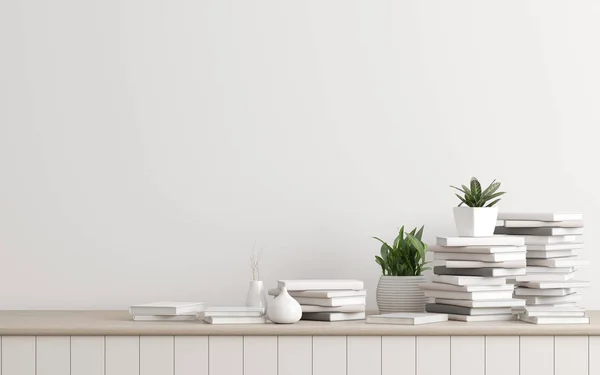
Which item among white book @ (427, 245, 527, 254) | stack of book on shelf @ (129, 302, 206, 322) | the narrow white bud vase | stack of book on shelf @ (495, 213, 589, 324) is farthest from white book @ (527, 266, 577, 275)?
stack of book on shelf @ (129, 302, 206, 322)

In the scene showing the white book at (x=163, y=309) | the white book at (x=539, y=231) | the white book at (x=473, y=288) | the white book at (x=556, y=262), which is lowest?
the white book at (x=163, y=309)

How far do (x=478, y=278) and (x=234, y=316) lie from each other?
0.76m

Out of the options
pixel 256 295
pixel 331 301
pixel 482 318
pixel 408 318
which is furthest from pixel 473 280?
pixel 256 295

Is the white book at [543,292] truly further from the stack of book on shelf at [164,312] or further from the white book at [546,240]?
the stack of book on shelf at [164,312]

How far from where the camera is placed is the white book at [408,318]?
2.46 meters

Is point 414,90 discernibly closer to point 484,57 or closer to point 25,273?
point 484,57

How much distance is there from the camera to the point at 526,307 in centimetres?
255

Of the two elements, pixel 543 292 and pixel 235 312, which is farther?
pixel 543 292

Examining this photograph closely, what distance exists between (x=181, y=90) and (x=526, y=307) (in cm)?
141

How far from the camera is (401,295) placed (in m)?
2.76

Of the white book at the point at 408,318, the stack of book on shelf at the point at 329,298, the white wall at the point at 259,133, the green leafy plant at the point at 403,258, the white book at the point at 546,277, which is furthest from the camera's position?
the white wall at the point at 259,133

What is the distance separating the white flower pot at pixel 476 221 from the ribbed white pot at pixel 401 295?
0.78 feet

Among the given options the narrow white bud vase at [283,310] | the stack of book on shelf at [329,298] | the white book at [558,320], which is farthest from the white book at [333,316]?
the white book at [558,320]

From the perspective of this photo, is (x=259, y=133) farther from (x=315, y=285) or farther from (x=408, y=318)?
(x=408, y=318)
